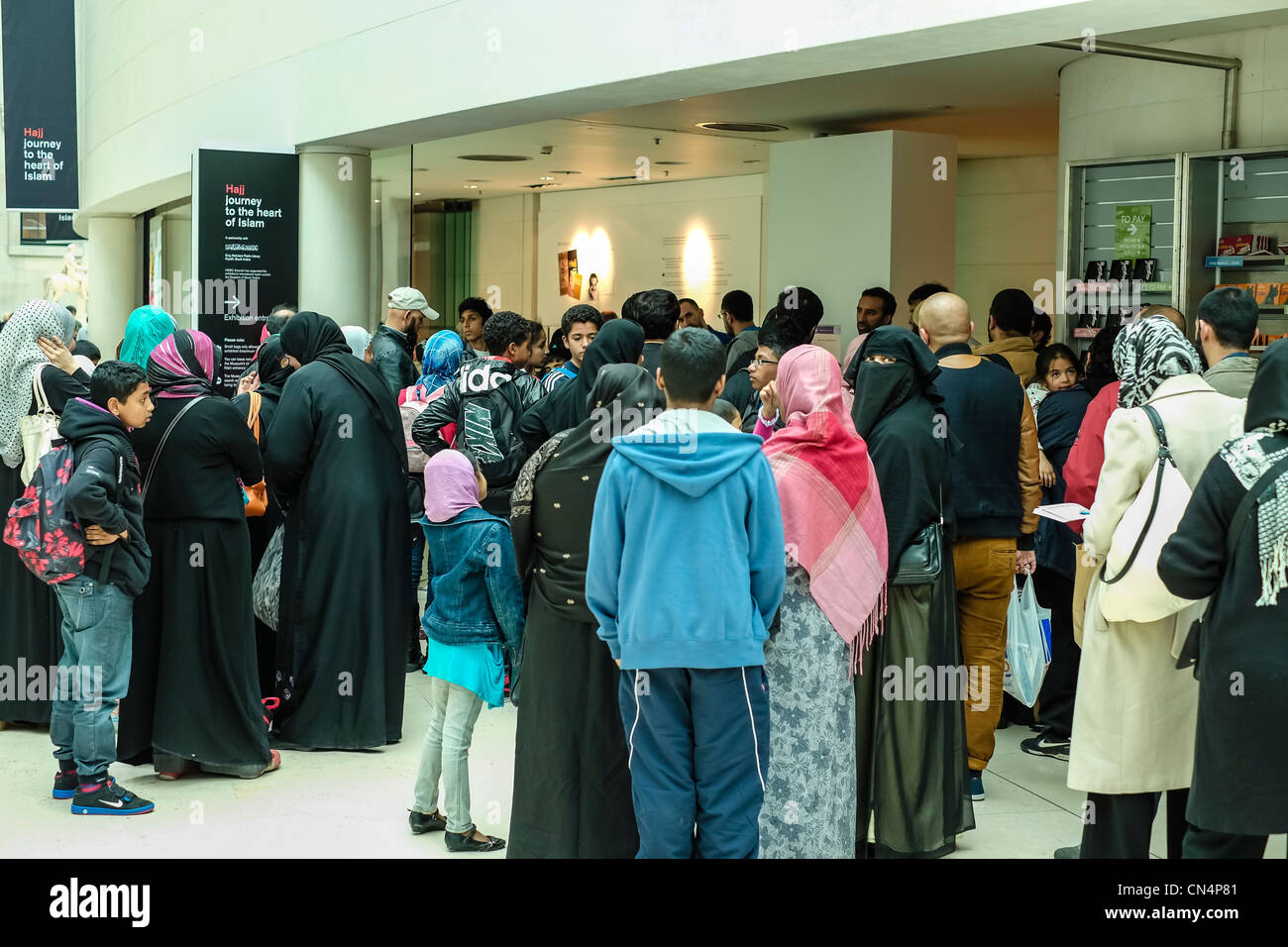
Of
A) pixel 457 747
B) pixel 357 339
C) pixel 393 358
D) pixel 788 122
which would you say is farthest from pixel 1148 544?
pixel 788 122

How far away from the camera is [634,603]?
11.0 feet

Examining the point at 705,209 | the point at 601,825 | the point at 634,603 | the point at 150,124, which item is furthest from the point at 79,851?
→ the point at 705,209

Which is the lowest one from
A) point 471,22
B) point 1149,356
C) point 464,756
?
point 464,756

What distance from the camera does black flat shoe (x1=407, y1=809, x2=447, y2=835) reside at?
4719 mm

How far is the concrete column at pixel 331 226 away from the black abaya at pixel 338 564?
450 centimetres

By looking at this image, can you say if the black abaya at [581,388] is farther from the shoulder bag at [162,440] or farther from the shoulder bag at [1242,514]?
the shoulder bag at [1242,514]

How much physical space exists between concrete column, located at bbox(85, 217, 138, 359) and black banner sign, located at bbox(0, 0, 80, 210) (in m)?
1.41

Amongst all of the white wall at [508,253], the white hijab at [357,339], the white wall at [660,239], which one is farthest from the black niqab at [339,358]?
the white wall at [508,253]

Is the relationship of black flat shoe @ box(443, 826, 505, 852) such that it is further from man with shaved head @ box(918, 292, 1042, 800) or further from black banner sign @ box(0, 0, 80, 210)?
black banner sign @ box(0, 0, 80, 210)

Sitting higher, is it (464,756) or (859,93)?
(859,93)

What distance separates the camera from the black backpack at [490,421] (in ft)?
19.3

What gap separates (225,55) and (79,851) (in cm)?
889

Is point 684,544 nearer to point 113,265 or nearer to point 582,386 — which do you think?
point 582,386

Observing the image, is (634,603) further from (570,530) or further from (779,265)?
(779,265)
